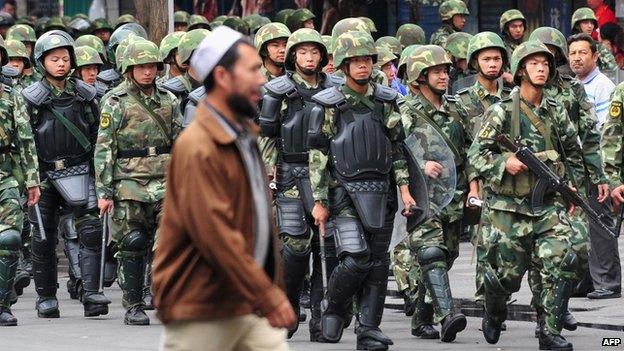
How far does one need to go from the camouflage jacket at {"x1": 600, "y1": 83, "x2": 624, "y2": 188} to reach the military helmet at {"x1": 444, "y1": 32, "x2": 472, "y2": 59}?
4592 millimetres

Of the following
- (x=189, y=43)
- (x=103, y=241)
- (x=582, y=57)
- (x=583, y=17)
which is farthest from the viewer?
(x=583, y=17)

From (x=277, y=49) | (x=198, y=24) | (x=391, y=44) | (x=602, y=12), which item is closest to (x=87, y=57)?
(x=277, y=49)

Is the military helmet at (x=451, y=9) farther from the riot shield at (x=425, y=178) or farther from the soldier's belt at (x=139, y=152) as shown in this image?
the riot shield at (x=425, y=178)

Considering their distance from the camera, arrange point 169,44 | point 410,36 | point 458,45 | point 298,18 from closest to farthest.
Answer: point 169,44 → point 458,45 → point 410,36 → point 298,18

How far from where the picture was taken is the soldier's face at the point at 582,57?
50.0 ft

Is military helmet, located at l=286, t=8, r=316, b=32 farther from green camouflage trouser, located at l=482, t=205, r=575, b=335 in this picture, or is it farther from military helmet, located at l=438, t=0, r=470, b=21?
green camouflage trouser, located at l=482, t=205, r=575, b=335

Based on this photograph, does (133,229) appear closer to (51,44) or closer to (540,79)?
(51,44)

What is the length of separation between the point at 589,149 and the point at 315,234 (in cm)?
197

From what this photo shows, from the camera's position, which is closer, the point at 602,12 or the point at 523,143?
the point at 523,143

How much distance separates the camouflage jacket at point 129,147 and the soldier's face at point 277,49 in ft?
3.77

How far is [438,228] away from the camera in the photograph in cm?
1274

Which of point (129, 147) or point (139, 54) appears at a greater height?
point (139, 54)

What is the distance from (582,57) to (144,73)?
3525 millimetres

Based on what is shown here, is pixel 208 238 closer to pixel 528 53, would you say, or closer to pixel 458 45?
pixel 528 53
